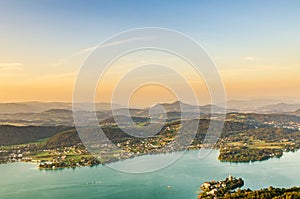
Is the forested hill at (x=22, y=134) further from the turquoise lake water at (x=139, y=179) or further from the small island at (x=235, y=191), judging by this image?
the small island at (x=235, y=191)

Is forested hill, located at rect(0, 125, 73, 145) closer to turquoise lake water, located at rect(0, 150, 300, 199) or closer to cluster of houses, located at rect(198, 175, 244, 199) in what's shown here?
turquoise lake water, located at rect(0, 150, 300, 199)

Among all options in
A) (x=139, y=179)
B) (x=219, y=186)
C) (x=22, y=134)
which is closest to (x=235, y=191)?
(x=219, y=186)

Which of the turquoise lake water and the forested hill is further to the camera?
the forested hill

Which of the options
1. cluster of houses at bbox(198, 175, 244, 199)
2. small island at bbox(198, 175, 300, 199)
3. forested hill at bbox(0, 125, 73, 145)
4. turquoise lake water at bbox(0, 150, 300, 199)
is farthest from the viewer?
forested hill at bbox(0, 125, 73, 145)

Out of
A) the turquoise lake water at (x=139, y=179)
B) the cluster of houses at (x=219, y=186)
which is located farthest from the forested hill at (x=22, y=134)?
the cluster of houses at (x=219, y=186)

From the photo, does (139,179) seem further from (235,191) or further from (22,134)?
(22,134)

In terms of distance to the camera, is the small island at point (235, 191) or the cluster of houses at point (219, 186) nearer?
the small island at point (235, 191)

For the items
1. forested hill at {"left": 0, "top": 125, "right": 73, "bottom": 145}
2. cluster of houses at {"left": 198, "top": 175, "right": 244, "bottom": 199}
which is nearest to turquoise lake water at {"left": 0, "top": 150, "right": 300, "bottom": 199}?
cluster of houses at {"left": 198, "top": 175, "right": 244, "bottom": 199}

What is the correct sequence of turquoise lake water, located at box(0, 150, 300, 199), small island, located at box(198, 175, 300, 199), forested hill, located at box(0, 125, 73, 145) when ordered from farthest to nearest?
forested hill, located at box(0, 125, 73, 145) → turquoise lake water, located at box(0, 150, 300, 199) → small island, located at box(198, 175, 300, 199)

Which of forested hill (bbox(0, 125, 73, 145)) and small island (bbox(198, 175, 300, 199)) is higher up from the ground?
forested hill (bbox(0, 125, 73, 145))
